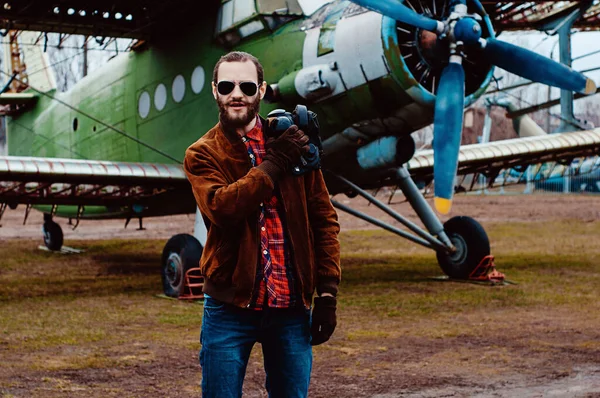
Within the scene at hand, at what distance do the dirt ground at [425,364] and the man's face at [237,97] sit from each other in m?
2.37

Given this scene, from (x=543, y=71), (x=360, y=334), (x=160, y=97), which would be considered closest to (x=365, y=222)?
(x=160, y=97)

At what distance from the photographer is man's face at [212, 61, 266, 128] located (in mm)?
2971

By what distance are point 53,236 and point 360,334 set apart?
10.7 meters

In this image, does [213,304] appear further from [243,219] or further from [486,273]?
[486,273]

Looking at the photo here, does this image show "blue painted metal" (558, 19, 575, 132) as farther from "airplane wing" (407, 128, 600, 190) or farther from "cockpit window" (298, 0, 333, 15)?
"cockpit window" (298, 0, 333, 15)

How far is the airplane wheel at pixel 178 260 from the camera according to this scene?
9.20m

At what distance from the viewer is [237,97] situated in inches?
117

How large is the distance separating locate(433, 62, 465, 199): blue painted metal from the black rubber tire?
974cm

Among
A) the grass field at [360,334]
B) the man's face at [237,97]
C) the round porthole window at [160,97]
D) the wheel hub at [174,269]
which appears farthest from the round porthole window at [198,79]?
the man's face at [237,97]

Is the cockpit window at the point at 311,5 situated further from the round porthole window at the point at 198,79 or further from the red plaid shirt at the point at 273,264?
the red plaid shirt at the point at 273,264

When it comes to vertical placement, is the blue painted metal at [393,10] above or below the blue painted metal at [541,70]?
above

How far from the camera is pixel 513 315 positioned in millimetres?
7953

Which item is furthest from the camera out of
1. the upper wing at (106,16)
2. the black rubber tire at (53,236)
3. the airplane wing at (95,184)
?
the black rubber tire at (53,236)

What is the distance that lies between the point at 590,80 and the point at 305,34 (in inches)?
119
